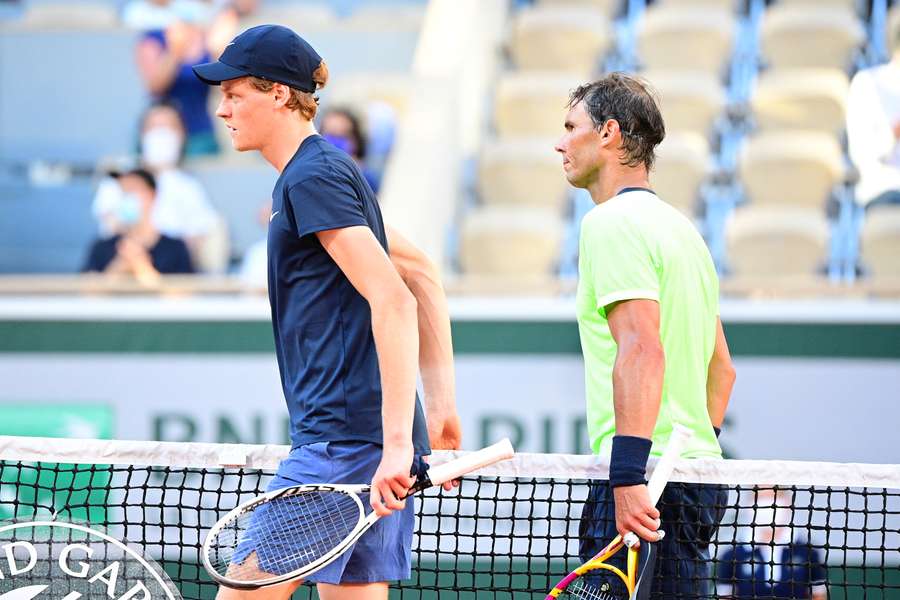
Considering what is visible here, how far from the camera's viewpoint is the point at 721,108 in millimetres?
7559

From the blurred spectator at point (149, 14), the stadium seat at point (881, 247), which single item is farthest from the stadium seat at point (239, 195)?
the stadium seat at point (881, 247)

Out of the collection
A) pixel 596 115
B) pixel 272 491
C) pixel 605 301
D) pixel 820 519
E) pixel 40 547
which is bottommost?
pixel 820 519

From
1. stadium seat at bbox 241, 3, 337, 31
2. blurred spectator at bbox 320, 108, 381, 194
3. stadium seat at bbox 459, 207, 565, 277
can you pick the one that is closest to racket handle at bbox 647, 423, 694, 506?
stadium seat at bbox 459, 207, 565, 277

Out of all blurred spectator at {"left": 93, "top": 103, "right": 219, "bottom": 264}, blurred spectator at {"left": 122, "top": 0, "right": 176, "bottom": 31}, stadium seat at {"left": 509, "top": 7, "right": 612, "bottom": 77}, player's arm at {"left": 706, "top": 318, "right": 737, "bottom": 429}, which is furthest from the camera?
blurred spectator at {"left": 122, "top": 0, "right": 176, "bottom": 31}

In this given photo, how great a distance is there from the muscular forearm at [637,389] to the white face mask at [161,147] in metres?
5.37

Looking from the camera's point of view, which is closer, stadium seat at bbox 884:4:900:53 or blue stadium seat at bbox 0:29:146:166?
stadium seat at bbox 884:4:900:53

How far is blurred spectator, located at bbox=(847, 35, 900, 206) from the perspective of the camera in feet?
19.5

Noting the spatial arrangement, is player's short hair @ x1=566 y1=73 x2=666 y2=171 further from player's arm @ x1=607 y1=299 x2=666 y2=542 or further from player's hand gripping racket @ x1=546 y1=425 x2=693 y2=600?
player's hand gripping racket @ x1=546 y1=425 x2=693 y2=600

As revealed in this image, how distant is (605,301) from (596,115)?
0.40 metres

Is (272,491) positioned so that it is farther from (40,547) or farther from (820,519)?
(820,519)

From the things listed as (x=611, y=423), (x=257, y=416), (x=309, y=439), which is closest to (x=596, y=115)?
(x=611, y=423)

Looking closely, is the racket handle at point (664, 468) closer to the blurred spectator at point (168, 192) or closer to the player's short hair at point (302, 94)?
the player's short hair at point (302, 94)

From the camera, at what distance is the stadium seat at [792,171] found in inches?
277

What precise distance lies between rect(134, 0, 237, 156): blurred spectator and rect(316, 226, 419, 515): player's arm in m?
5.67
